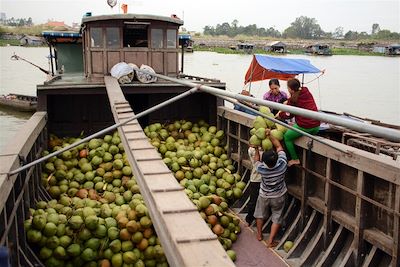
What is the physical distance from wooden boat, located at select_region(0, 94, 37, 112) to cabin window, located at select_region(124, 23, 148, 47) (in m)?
11.2

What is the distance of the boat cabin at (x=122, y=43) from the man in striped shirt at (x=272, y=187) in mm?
4348

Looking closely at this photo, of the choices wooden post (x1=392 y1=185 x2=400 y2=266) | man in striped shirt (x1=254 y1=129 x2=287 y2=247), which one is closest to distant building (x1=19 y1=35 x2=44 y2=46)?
man in striped shirt (x1=254 y1=129 x2=287 y2=247)

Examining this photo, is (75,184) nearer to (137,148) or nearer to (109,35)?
(137,148)

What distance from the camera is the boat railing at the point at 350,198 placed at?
4.36 m

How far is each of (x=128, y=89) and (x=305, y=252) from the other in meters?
4.51

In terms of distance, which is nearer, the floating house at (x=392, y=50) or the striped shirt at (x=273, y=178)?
the striped shirt at (x=273, y=178)

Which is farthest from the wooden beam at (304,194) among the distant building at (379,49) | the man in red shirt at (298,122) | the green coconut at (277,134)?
the distant building at (379,49)

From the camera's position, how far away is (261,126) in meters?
5.87

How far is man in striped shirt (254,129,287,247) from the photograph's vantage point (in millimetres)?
5492

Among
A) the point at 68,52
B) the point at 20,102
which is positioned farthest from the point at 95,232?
the point at 20,102

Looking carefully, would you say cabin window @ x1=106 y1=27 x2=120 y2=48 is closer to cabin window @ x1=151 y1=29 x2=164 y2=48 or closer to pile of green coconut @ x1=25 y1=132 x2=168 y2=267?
cabin window @ x1=151 y1=29 x2=164 y2=48

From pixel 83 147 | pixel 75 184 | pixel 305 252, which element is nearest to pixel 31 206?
pixel 75 184

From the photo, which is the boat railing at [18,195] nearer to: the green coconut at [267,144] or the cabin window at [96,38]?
the green coconut at [267,144]

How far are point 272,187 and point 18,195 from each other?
9.71 feet
